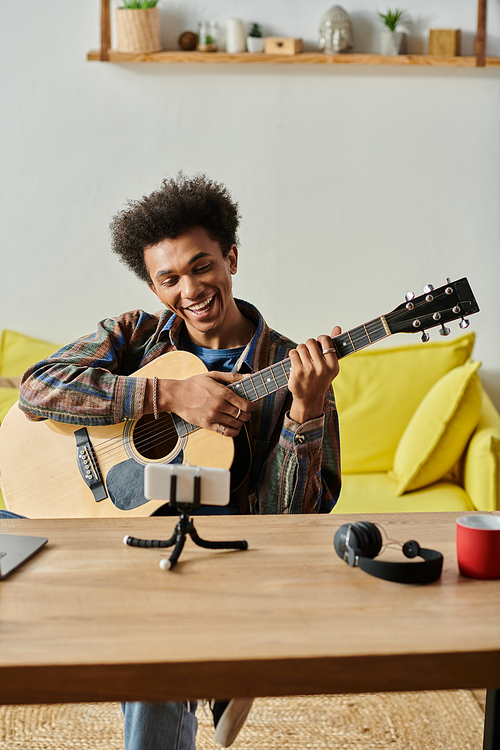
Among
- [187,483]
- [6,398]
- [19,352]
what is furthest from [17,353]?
[187,483]

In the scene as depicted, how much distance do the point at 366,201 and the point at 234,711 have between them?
223 cm

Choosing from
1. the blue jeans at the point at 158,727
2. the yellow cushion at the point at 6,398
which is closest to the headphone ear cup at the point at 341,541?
the blue jeans at the point at 158,727

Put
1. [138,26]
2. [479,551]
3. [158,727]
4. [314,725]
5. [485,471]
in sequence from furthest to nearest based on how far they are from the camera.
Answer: [138,26]
[485,471]
[314,725]
[158,727]
[479,551]

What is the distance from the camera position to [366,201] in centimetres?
271

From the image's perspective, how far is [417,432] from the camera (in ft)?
7.22

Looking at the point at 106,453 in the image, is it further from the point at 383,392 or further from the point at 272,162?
the point at 272,162

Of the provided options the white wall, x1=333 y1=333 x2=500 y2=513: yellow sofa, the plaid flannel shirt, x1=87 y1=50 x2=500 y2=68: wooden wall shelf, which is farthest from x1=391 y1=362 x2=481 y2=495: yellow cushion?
x1=87 y1=50 x2=500 y2=68: wooden wall shelf

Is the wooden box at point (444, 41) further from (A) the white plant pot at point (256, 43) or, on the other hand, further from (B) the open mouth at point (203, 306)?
(B) the open mouth at point (203, 306)

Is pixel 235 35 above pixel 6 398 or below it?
above

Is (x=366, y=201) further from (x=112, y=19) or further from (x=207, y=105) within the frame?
(x=112, y=19)

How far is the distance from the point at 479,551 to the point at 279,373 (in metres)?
0.60

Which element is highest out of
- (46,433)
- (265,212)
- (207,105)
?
(207,105)

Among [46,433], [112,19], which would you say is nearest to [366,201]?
[112,19]

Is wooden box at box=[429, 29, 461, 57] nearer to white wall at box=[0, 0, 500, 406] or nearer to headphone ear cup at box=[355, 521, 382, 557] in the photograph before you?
white wall at box=[0, 0, 500, 406]
